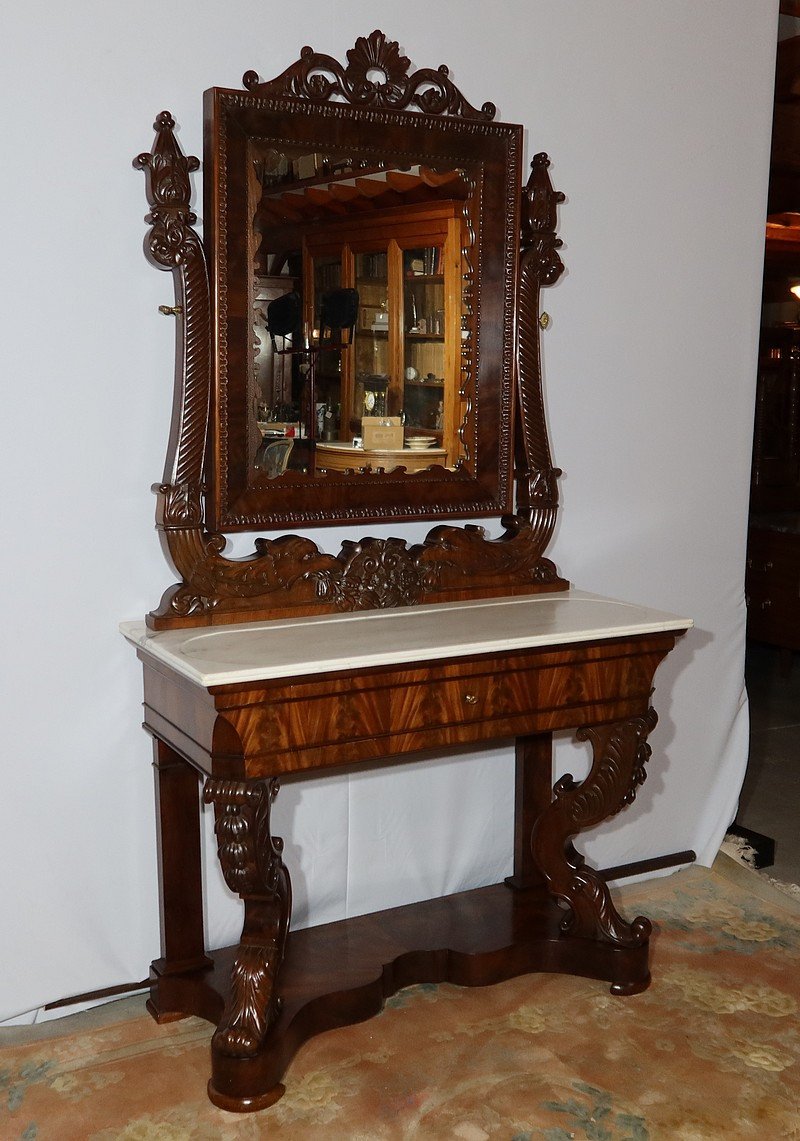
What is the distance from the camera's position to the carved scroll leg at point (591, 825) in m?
2.68

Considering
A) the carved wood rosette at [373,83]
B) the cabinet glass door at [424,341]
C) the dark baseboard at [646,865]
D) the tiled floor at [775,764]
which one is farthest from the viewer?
the tiled floor at [775,764]

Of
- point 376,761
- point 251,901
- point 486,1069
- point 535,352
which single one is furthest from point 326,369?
point 486,1069

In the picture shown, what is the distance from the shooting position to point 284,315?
2.49 meters

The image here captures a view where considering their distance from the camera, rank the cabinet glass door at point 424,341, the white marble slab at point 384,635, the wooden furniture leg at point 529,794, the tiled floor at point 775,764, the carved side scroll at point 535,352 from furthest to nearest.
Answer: the tiled floor at point 775,764, the wooden furniture leg at point 529,794, the carved side scroll at point 535,352, the cabinet glass door at point 424,341, the white marble slab at point 384,635

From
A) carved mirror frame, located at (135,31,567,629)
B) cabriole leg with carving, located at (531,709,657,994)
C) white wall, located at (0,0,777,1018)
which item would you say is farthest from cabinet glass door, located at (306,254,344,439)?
cabriole leg with carving, located at (531,709,657,994)

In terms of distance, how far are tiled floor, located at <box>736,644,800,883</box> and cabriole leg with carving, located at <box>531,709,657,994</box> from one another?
0.94 m

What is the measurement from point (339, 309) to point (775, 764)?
2905 millimetres

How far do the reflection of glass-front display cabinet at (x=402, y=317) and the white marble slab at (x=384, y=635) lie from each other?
409 millimetres

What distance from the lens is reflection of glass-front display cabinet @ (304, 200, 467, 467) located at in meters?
2.53

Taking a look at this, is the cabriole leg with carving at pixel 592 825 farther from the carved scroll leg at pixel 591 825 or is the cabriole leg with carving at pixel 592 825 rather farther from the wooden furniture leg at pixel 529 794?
the wooden furniture leg at pixel 529 794

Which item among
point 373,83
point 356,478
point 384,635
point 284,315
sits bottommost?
point 384,635

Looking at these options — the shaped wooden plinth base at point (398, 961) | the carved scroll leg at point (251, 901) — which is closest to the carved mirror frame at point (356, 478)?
the carved scroll leg at point (251, 901)

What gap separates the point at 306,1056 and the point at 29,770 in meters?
0.85

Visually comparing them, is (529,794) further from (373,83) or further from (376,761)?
(373,83)
